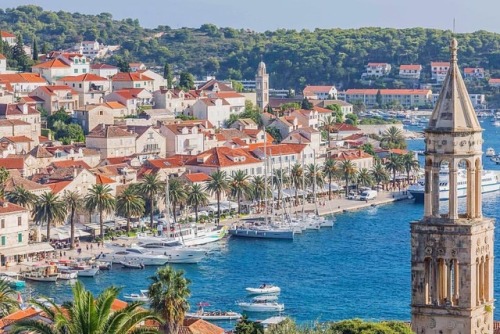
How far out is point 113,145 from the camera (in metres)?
97.8

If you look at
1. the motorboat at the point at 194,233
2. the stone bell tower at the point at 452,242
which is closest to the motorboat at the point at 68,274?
the motorboat at the point at 194,233

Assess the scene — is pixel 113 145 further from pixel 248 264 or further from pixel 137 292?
pixel 137 292

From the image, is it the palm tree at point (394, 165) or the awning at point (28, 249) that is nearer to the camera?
the awning at point (28, 249)

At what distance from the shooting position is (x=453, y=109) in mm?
24828

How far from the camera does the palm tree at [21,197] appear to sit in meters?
75.6

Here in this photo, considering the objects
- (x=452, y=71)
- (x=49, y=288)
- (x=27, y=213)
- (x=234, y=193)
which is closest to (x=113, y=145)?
(x=234, y=193)

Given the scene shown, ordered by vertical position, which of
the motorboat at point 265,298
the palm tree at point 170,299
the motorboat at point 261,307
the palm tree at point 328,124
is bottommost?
the motorboat at point 261,307

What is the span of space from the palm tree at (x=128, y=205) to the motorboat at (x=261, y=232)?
5.57m

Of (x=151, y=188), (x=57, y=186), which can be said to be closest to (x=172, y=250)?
(x=151, y=188)

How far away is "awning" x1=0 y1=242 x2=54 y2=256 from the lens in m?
69.9

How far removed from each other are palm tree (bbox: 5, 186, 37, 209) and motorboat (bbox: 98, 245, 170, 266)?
5682 mm

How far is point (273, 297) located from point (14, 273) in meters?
11.7

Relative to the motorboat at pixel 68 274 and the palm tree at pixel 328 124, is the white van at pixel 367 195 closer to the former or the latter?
the palm tree at pixel 328 124

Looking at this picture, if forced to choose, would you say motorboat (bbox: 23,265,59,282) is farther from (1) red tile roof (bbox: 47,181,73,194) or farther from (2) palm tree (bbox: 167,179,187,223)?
(2) palm tree (bbox: 167,179,187,223)
